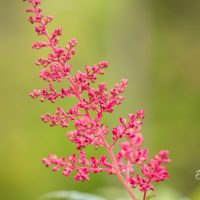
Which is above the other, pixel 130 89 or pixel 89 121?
pixel 130 89

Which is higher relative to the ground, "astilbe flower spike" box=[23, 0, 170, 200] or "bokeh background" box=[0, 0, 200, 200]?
"bokeh background" box=[0, 0, 200, 200]

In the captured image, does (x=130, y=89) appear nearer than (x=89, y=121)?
No

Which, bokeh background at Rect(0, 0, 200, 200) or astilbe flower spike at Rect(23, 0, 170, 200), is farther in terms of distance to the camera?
bokeh background at Rect(0, 0, 200, 200)

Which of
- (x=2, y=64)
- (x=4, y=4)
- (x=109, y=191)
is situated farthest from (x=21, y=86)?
(x=109, y=191)

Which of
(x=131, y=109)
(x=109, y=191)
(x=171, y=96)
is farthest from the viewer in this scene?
(x=171, y=96)

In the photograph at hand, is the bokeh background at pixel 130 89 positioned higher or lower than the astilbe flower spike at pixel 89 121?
higher

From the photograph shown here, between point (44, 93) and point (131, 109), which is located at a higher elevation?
point (131, 109)

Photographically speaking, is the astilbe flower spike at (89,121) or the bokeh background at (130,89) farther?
the bokeh background at (130,89)

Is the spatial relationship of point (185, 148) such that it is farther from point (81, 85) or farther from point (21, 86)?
point (81, 85)
